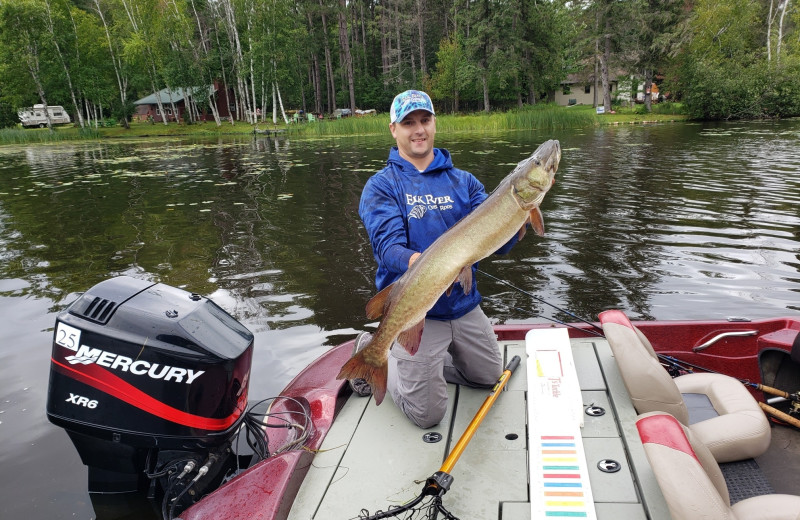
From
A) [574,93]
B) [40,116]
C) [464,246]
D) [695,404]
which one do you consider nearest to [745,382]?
[695,404]

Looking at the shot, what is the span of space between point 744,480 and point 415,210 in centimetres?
256

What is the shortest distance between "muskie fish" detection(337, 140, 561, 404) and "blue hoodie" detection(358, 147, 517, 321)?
780 millimetres

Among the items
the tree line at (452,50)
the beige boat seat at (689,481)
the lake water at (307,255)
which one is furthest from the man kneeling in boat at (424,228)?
the tree line at (452,50)

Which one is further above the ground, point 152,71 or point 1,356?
point 152,71

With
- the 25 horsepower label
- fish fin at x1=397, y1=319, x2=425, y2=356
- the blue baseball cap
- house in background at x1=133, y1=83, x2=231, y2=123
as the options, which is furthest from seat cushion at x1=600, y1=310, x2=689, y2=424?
house in background at x1=133, y1=83, x2=231, y2=123

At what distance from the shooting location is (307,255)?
9.23 metres

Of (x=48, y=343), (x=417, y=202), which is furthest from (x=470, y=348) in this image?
(x=48, y=343)

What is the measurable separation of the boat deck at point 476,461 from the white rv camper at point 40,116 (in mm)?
57953

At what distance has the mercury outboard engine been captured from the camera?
3012 millimetres

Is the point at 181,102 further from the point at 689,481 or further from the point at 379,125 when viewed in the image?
the point at 689,481

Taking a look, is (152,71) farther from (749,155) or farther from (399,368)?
(399,368)

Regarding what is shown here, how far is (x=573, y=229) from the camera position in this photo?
10336 millimetres

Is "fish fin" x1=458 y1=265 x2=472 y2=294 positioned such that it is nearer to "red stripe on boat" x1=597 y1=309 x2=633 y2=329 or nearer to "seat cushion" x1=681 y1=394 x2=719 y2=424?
"red stripe on boat" x1=597 y1=309 x2=633 y2=329

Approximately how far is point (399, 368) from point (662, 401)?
1610mm
